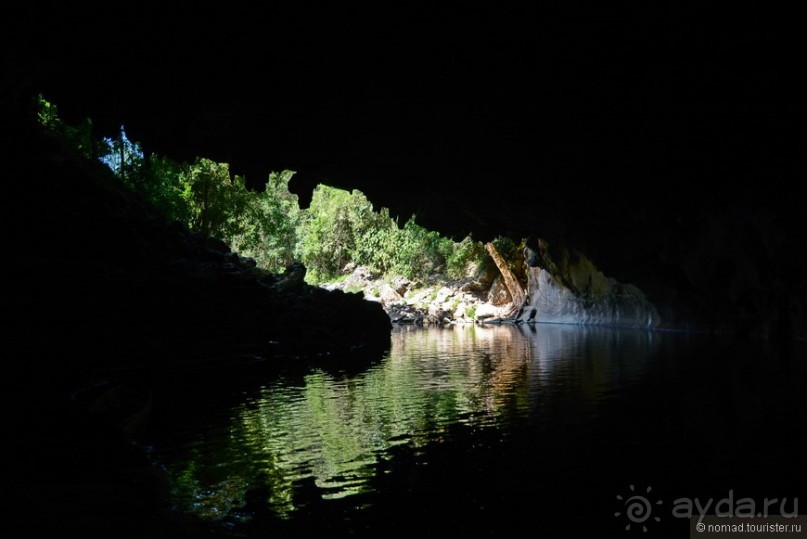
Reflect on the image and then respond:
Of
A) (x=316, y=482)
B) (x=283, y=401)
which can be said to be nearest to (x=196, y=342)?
(x=283, y=401)

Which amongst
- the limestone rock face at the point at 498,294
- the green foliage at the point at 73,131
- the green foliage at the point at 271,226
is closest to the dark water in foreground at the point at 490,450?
the green foliage at the point at 271,226

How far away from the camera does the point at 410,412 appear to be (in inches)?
561

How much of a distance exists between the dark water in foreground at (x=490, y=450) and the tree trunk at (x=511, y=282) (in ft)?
113

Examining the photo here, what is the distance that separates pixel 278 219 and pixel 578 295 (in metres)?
24.1

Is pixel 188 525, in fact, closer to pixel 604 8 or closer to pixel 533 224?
pixel 604 8

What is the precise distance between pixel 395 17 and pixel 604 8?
494cm

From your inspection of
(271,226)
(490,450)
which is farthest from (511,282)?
(490,450)

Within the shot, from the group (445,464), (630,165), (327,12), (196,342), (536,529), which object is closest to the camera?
(536,529)

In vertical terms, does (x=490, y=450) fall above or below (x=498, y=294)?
below

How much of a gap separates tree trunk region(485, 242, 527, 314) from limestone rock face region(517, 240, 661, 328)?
2.34m

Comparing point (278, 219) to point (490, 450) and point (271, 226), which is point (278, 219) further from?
point (490, 450)

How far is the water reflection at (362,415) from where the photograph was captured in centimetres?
925

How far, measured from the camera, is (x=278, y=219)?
44.2m

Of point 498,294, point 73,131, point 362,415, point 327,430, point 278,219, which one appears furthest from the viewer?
point 498,294
